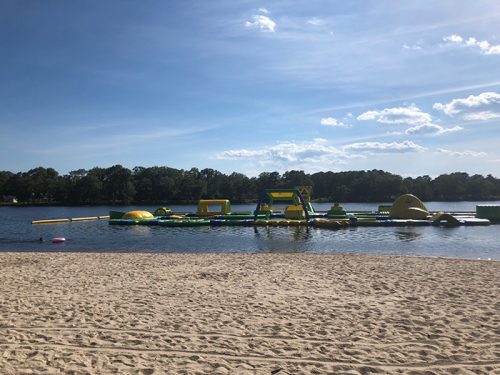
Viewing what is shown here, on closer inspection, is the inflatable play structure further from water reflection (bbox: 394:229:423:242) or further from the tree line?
the tree line

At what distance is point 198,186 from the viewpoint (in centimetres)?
11262

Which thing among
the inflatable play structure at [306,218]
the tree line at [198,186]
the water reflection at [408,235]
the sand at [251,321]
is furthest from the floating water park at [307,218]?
the tree line at [198,186]

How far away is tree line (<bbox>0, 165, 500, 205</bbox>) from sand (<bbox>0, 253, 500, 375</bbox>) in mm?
101469

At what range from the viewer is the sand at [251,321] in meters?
5.33

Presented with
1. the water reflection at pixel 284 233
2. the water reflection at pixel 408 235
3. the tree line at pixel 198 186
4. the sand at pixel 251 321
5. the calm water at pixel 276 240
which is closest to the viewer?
the sand at pixel 251 321

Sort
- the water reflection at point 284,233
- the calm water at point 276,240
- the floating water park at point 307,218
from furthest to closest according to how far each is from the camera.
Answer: the floating water park at point 307,218, the water reflection at point 284,233, the calm water at point 276,240

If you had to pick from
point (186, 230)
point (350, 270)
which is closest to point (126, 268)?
point (350, 270)

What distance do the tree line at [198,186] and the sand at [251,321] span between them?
101469mm

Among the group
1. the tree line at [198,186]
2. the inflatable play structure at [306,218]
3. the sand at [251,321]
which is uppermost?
the tree line at [198,186]

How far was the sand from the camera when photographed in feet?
17.5

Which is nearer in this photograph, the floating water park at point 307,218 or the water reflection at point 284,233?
the water reflection at point 284,233

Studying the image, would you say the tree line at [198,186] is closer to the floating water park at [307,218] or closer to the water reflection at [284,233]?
the floating water park at [307,218]

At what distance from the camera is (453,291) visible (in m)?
9.42

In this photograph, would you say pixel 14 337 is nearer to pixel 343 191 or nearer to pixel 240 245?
pixel 240 245
